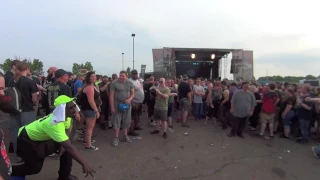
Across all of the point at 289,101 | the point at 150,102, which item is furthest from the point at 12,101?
the point at 289,101

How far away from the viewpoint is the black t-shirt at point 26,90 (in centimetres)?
445

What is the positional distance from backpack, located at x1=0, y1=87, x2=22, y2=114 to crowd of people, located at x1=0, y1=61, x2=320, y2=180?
66 mm

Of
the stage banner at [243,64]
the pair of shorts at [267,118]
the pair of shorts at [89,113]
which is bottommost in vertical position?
the pair of shorts at [267,118]

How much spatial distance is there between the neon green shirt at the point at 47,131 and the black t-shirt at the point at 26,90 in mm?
1413

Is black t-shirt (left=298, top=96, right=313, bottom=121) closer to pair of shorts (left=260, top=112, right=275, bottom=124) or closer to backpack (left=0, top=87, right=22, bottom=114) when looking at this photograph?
pair of shorts (left=260, top=112, right=275, bottom=124)

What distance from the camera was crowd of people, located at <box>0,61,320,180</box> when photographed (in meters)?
3.28

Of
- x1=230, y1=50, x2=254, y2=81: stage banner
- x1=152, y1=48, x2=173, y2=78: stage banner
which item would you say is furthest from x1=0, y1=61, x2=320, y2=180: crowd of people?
→ x1=230, y1=50, x2=254, y2=81: stage banner

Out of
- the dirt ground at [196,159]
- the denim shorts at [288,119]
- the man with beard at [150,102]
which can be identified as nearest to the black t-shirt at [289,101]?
the denim shorts at [288,119]

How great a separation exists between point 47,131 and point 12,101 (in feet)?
5.56

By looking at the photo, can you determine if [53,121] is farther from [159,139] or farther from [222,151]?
[222,151]

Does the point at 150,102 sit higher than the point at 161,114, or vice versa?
the point at 150,102

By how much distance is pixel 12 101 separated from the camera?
4211 mm

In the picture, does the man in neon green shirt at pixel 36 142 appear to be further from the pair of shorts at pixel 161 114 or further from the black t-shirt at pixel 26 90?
the pair of shorts at pixel 161 114

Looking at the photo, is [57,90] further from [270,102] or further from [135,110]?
[270,102]
